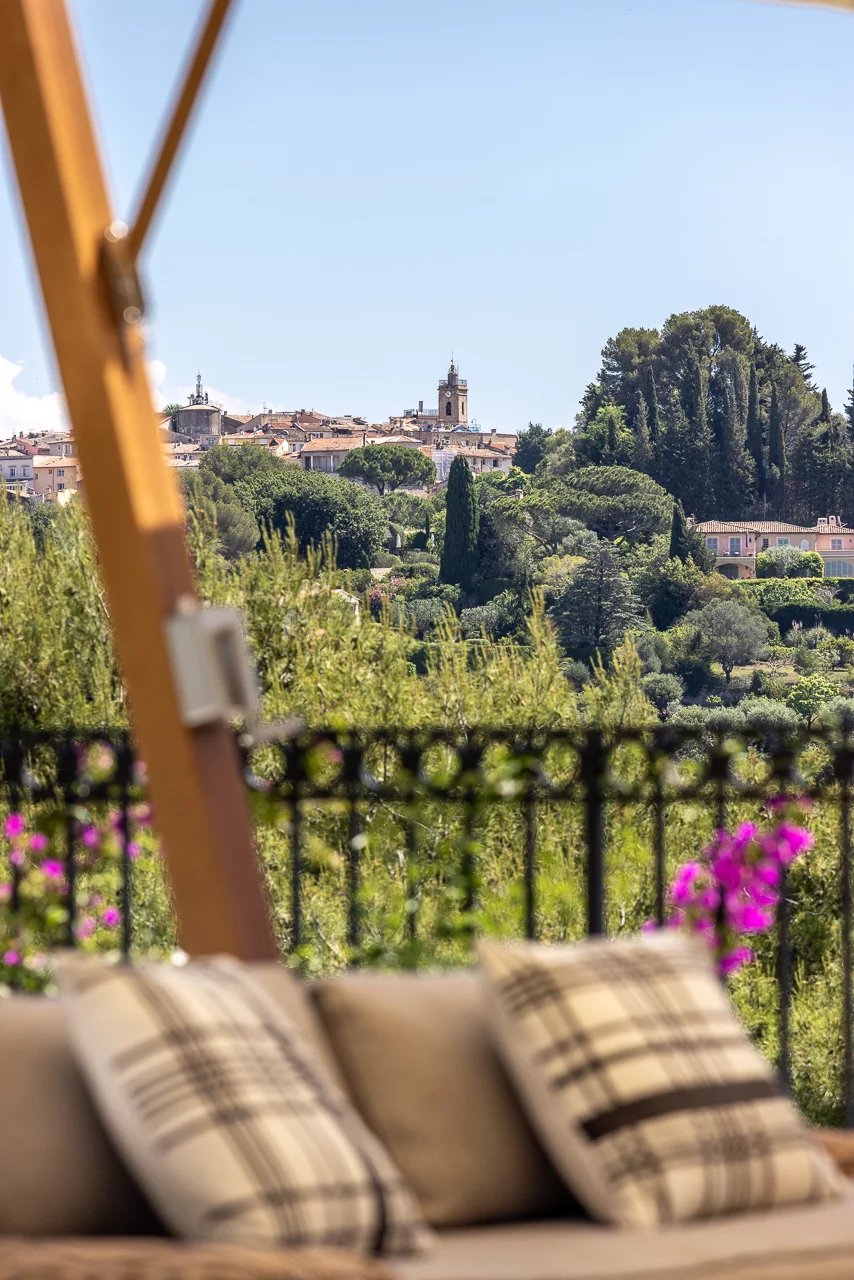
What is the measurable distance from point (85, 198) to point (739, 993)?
9.67 meters

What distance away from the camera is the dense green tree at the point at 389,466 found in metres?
32.6

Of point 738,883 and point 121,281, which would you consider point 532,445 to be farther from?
point 121,281

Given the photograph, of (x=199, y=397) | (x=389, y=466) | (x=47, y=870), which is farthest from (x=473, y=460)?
(x=47, y=870)

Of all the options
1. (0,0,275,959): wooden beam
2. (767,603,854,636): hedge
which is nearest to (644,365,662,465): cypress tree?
(767,603,854,636): hedge

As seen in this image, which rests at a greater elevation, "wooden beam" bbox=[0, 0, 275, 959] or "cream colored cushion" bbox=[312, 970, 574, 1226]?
"wooden beam" bbox=[0, 0, 275, 959]

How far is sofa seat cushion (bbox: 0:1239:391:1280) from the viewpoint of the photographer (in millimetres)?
1349

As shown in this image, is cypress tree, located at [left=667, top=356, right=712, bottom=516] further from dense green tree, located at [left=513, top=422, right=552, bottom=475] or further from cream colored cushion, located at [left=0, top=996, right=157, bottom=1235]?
cream colored cushion, located at [left=0, top=996, right=157, bottom=1235]

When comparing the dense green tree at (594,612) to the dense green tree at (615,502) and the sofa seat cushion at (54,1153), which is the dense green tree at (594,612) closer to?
the dense green tree at (615,502)

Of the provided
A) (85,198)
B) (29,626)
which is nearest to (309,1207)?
(85,198)

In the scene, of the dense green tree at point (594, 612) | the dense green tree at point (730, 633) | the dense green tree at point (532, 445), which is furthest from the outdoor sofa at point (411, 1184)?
the dense green tree at point (532, 445)

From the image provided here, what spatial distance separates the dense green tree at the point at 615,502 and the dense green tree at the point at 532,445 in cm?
172

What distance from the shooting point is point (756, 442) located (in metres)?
37.1

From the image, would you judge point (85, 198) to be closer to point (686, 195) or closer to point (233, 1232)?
point (233, 1232)

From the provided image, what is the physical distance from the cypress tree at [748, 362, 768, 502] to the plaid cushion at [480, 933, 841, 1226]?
3538 centimetres
